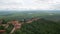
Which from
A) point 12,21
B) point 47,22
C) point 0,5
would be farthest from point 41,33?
point 0,5

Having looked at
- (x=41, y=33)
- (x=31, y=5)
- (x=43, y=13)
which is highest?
(x=31, y=5)

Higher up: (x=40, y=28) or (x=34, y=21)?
(x=34, y=21)

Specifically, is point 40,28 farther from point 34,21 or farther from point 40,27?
point 34,21

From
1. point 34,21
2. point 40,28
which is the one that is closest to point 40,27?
point 40,28

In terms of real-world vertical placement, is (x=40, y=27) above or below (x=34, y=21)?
below

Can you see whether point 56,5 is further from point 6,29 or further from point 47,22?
point 6,29

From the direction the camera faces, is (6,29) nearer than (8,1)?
Yes

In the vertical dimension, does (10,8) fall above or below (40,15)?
above
